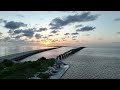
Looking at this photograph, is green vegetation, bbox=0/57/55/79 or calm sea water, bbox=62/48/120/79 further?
calm sea water, bbox=62/48/120/79

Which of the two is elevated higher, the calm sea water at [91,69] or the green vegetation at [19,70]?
the green vegetation at [19,70]

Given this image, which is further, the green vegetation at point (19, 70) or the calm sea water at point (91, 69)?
the calm sea water at point (91, 69)

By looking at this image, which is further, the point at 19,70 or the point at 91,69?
the point at 91,69

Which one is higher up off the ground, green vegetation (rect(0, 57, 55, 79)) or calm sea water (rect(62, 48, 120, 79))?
green vegetation (rect(0, 57, 55, 79))
